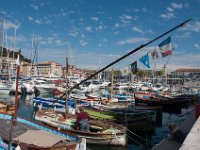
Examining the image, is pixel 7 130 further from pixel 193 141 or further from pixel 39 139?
pixel 193 141

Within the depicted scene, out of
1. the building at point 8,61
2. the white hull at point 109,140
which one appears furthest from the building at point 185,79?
the white hull at point 109,140

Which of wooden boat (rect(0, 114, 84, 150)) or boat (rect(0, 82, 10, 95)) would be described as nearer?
wooden boat (rect(0, 114, 84, 150))

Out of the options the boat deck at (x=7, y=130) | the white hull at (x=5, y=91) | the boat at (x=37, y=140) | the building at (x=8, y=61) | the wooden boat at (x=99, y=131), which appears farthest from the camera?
the building at (x=8, y=61)

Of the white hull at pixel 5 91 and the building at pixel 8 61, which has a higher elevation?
the building at pixel 8 61

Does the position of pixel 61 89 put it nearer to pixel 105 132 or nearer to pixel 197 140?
pixel 105 132

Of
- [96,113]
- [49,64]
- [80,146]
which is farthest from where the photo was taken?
[49,64]

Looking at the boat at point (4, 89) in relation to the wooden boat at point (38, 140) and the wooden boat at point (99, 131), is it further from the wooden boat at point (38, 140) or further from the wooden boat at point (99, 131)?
the wooden boat at point (38, 140)

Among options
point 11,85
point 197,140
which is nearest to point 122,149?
point 197,140

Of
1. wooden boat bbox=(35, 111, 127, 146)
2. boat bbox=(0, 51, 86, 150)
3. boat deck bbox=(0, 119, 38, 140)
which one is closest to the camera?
boat bbox=(0, 51, 86, 150)

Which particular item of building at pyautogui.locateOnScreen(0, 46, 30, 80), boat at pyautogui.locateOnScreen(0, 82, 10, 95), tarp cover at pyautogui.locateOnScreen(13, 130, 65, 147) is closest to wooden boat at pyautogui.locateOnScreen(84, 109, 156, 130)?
tarp cover at pyautogui.locateOnScreen(13, 130, 65, 147)

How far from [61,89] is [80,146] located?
51592 millimetres

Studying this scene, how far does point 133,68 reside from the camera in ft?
73.9

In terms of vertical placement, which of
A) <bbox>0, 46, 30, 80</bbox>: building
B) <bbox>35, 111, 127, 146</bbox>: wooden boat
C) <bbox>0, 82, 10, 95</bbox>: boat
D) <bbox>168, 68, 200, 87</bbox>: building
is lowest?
<bbox>35, 111, 127, 146</bbox>: wooden boat

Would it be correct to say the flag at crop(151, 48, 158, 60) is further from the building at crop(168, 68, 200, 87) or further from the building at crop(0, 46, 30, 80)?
the building at crop(168, 68, 200, 87)
